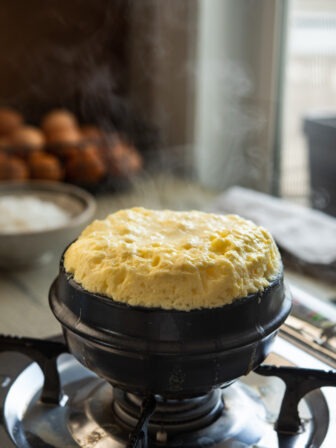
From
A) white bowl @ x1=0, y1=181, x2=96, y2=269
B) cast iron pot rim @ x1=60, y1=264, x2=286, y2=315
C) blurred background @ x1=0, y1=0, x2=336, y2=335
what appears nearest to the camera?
cast iron pot rim @ x1=60, y1=264, x2=286, y2=315

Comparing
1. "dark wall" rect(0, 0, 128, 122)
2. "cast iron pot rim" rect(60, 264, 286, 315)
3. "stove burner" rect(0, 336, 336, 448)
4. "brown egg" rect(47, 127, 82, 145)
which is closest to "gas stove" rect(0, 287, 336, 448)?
"stove burner" rect(0, 336, 336, 448)

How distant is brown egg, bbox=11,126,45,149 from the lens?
1907 millimetres

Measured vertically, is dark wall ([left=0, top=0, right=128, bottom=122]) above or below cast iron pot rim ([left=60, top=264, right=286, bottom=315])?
above

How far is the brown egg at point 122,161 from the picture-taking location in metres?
1.97

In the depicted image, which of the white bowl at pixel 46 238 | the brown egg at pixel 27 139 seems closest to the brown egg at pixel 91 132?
the brown egg at pixel 27 139

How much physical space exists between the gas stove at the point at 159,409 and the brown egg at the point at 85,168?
963mm

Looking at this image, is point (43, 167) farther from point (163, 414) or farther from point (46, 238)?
point (163, 414)

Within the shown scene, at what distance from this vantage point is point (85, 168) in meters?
1.93

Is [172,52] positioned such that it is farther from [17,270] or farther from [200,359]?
[200,359]

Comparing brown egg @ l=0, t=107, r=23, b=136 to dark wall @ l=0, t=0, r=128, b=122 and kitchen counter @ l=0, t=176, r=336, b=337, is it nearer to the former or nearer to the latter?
dark wall @ l=0, t=0, r=128, b=122

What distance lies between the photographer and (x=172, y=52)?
2.05 m

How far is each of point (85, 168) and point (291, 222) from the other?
0.69 m

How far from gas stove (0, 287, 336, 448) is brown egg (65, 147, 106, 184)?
3.16 ft

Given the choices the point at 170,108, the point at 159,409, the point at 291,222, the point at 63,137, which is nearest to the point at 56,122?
the point at 63,137
